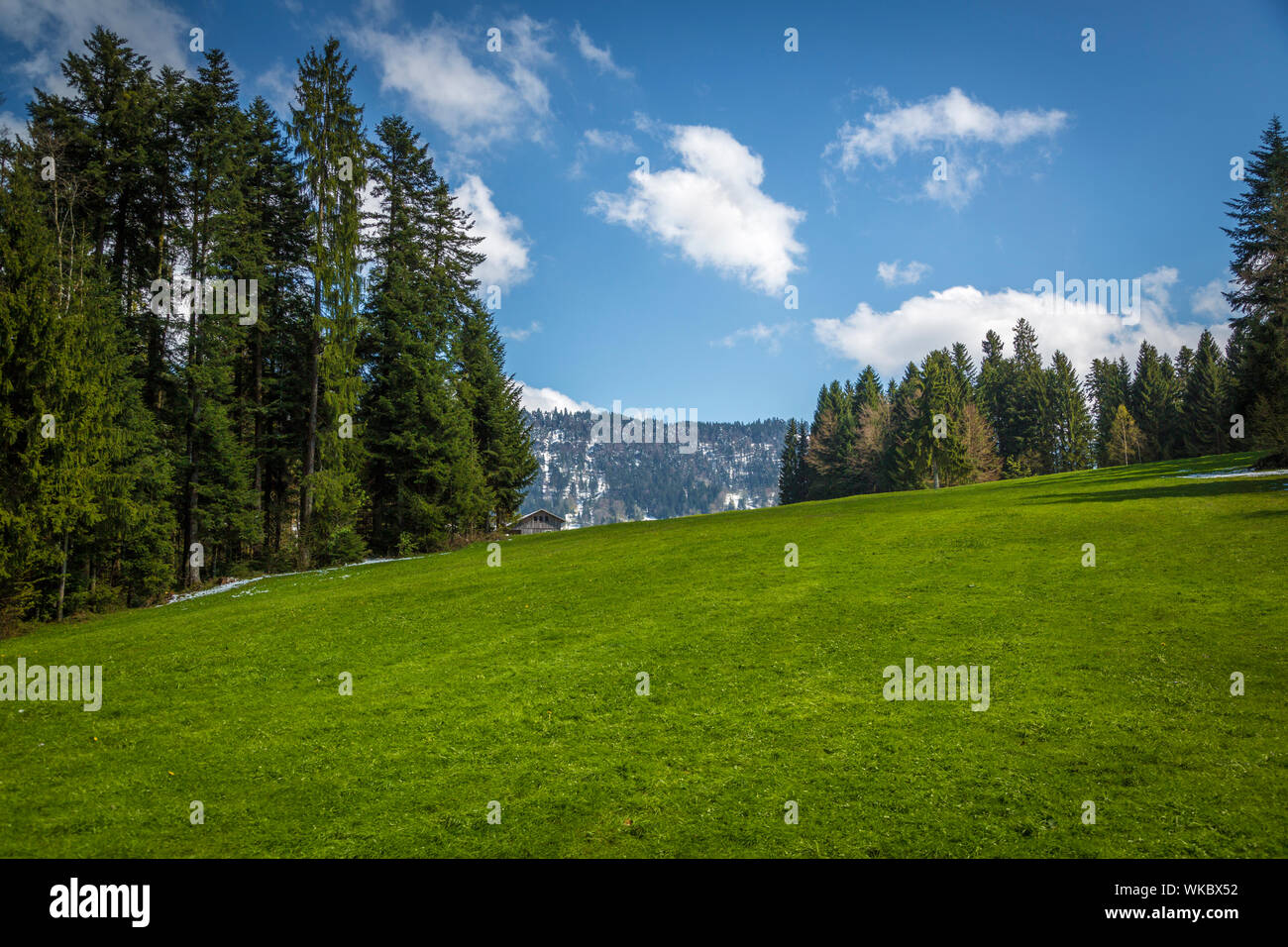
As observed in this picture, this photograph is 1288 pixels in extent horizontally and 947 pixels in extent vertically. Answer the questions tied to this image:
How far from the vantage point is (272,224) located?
135 ft

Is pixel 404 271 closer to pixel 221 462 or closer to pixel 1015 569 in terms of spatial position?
pixel 221 462

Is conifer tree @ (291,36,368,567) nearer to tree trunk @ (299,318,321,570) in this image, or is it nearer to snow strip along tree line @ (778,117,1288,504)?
tree trunk @ (299,318,321,570)

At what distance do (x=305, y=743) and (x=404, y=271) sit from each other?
123 ft

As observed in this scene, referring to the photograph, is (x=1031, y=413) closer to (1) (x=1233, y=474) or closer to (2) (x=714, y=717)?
(1) (x=1233, y=474)

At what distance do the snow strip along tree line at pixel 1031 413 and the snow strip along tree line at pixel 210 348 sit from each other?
6208 centimetres

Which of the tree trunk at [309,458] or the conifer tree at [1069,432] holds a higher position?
the conifer tree at [1069,432]

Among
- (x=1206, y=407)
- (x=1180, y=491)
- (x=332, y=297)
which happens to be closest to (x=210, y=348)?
(x=332, y=297)

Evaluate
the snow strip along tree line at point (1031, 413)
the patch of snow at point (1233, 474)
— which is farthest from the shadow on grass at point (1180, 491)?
the snow strip along tree line at point (1031, 413)

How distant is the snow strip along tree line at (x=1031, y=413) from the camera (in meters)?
54.8

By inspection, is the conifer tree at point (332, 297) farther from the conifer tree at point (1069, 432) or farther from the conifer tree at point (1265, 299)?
the conifer tree at point (1069, 432)

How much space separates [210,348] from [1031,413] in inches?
4327

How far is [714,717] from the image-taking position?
11016 millimetres

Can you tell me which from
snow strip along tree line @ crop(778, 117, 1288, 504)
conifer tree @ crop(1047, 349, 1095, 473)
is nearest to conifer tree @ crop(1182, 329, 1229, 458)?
snow strip along tree line @ crop(778, 117, 1288, 504)
